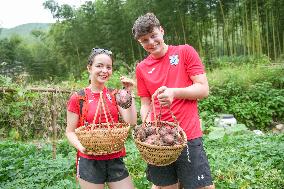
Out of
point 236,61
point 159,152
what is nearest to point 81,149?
point 159,152

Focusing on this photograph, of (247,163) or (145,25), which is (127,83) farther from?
(247,163)

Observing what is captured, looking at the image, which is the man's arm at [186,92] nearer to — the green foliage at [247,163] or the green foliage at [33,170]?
the green foliage at [247,163]

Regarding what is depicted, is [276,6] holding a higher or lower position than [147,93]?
higher

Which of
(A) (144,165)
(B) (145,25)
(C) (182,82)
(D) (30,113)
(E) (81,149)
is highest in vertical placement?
(B) (145,25)

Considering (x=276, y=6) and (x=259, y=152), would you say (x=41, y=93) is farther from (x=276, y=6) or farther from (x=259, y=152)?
(x=276, y=6)

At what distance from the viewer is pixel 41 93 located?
6570mm

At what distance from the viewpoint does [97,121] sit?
2846mm

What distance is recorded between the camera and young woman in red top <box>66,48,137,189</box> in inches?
112

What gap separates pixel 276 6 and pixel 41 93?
1327 centimetres

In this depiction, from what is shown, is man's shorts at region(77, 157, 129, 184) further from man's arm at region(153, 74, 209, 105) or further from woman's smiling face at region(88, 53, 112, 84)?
man's arm at region(153, 74, 209, 105)

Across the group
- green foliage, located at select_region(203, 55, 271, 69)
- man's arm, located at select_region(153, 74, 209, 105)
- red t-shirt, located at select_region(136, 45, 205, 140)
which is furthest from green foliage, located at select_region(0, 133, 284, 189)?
green foliage, located at select_region(203, 55, 271, 69)

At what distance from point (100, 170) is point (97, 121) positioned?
1.23 ft

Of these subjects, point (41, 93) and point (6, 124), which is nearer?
point (41, 93)

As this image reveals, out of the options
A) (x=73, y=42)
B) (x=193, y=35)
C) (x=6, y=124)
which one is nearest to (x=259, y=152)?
(x=6, y=124)
